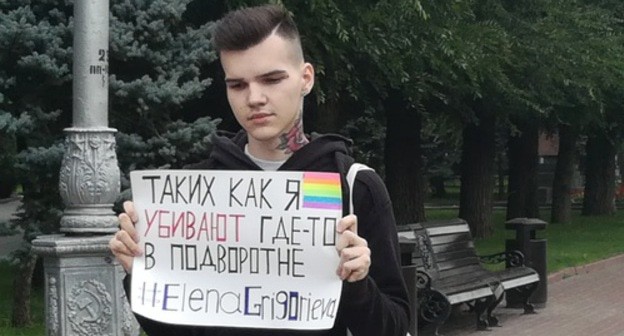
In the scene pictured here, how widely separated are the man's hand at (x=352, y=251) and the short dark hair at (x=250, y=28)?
43cm

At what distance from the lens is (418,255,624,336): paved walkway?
1245 cm

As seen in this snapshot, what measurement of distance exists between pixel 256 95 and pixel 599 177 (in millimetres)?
34506

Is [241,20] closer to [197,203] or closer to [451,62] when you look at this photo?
[197,203]

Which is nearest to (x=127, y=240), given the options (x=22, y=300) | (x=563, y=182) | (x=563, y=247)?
(x=22, y=300)

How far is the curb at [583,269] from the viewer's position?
1772 centimetres

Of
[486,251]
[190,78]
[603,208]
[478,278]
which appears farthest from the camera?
[603,208]

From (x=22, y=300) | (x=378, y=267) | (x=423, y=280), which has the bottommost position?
(x=22, y=300)

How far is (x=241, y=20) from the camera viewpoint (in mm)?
2709

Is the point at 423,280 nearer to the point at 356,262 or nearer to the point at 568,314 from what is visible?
the point at 568,314

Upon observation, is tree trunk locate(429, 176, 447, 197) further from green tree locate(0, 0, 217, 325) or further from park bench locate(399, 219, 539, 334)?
green tree locate(0, 0, 217, 325)

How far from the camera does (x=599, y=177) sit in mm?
36125

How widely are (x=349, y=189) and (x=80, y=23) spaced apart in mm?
A: 4723

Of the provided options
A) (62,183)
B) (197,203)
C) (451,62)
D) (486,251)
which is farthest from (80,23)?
(486,251)

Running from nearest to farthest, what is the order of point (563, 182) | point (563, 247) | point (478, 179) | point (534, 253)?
1. point (534, 253)
2. point (563, 247)
3. point (478, 179)
4. point (563, 182)
